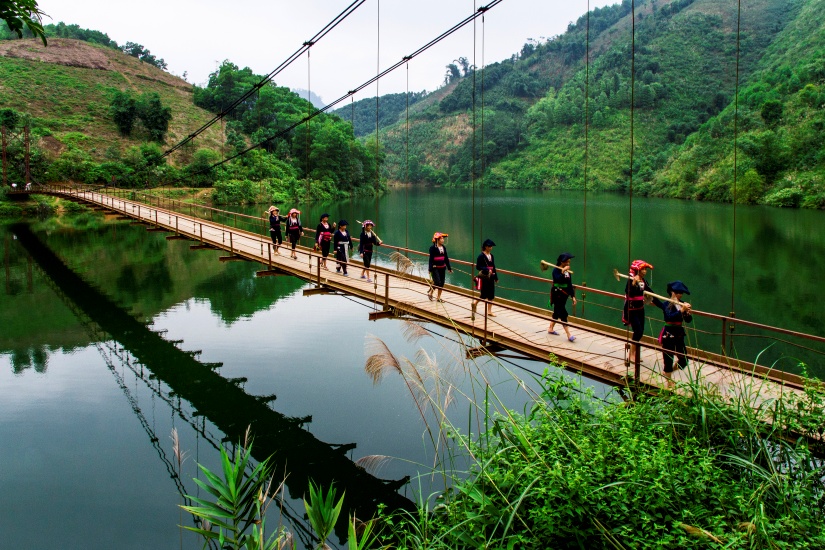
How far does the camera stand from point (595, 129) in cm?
7000

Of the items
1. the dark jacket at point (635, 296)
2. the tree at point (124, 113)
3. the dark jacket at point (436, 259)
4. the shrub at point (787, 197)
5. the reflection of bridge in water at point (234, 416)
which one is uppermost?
the tree at point (124, 113)

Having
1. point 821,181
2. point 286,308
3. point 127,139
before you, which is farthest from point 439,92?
point 286,308

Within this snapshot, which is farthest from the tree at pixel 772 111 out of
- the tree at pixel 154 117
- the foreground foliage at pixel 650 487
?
the tree at pixel 154 117

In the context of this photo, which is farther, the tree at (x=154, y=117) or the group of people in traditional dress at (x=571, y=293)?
the tree at (x=154, y=117)

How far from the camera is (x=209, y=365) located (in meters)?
11.5

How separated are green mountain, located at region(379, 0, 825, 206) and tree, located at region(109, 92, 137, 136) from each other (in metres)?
27.3

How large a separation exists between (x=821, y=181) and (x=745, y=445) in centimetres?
3724

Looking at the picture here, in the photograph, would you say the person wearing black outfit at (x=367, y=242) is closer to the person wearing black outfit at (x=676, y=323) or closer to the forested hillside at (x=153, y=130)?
the person wearing black outfit at (x=676, y=323)

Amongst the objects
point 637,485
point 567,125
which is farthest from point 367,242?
point 567,125

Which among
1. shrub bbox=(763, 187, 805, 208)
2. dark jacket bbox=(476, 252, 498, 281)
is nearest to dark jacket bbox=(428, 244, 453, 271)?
dark jacket bbox=(476, 252, 498, 281)

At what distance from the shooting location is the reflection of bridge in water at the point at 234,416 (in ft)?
23.1

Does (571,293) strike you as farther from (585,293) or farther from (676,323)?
(585,293)

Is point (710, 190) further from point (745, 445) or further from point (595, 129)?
point (745, 445)

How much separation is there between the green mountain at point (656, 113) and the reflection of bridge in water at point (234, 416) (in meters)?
22.7
